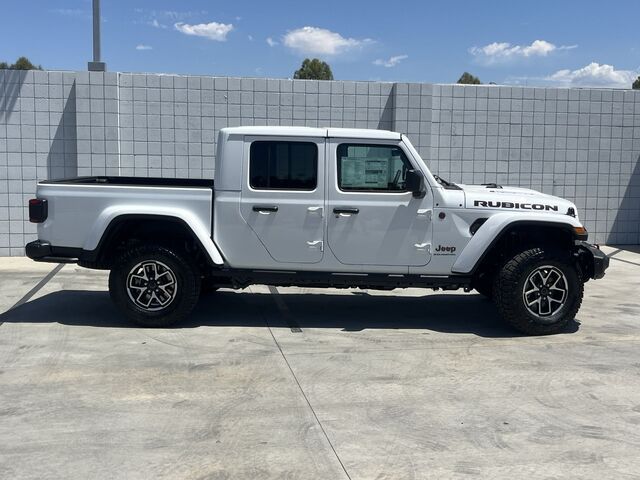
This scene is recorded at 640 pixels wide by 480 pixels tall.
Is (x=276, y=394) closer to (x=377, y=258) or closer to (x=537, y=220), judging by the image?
(x=377, y=258)

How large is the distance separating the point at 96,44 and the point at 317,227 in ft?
24.0

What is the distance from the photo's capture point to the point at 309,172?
20.6ft

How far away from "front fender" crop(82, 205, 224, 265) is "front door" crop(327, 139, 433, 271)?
1.22 metres

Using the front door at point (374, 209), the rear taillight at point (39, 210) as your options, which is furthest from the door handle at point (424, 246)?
the rear taillight at point (39, 210)

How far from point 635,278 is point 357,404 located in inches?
276

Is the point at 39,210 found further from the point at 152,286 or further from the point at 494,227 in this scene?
the point at 494,227

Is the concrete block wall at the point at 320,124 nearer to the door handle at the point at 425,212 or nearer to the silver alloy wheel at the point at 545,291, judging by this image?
the door handle at the point at 425,212

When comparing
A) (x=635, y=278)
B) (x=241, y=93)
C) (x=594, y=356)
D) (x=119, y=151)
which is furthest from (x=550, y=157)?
(x=119, y=151)

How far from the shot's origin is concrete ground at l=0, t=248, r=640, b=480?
11.8ft

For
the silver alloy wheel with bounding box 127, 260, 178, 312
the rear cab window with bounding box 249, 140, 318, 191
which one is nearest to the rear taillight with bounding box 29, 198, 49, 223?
the silver alloy wheel with bounding box 127, 260, 178, 312

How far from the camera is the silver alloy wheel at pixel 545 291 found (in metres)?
6.29

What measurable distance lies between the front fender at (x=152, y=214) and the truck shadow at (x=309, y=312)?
92cm

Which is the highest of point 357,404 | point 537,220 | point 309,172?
point 309,172

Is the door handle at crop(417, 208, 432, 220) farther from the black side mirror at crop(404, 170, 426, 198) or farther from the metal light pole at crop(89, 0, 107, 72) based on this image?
the metal light pole at crop(89, 0, 107, 72)
